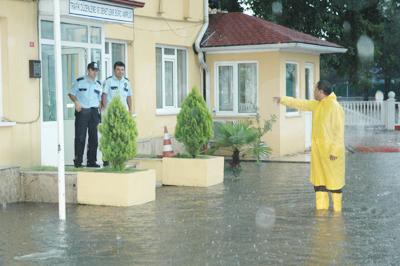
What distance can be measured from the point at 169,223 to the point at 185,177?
357cm

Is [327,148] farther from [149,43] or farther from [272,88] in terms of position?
[272,88]

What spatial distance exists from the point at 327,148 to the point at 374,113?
767 inches

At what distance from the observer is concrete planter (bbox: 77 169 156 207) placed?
10023 mm

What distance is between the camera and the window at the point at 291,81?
59.4ft

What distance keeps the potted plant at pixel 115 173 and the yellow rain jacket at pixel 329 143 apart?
2.56m

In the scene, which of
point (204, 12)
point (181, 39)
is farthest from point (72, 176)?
point (204, 12)

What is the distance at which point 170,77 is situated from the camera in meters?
17.2

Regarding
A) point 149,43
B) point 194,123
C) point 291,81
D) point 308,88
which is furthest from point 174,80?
point 194,123

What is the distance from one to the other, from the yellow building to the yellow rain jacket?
434 centimetres

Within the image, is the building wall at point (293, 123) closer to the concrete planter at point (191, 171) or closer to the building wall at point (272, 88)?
the building wall at point (272, 88)

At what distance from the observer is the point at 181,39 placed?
17.1 m

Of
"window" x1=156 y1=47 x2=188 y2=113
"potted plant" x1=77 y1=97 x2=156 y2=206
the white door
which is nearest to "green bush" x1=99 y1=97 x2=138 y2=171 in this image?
"potted plant" x1=77 y1=97 x2=156 y2=206

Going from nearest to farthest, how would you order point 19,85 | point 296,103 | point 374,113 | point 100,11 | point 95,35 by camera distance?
point 296,103, point 19,85, point 100,11, point 95,35, point 374,113

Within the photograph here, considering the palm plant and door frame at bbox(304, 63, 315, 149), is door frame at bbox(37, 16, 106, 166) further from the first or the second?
door frame at bbox(304, 63, 315, 149)
